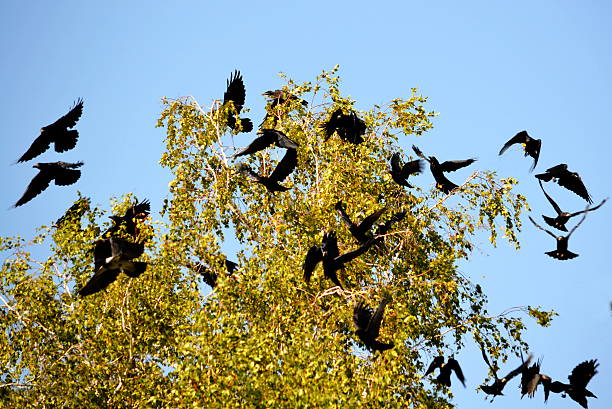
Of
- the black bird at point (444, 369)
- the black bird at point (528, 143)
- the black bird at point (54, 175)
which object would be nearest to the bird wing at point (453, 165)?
the black bird at point (528, 143)

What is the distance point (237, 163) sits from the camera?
24594mm

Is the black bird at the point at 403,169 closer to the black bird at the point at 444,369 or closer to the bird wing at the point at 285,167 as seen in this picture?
the bird wing at the point at 285,167

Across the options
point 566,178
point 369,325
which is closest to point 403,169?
point 566,178

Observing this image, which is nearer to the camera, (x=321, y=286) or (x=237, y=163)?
(x=321, y=286)

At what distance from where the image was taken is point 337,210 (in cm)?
2109

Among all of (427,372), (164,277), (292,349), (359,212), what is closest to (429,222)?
(359,212)

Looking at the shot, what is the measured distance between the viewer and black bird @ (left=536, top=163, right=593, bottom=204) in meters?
22.7

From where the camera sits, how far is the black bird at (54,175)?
23844 mm

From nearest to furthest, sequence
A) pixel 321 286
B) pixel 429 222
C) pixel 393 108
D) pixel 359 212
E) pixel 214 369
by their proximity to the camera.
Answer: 1. pixel 214 369
2. pixel 321 286
3. pixel 359 212
4. pixel 429 222
5. pixel 393 108

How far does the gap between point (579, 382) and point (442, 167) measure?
6416 millimetres

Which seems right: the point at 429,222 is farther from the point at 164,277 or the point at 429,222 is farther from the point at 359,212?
the point at 164,277

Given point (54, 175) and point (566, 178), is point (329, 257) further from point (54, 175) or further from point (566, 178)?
point (54, 175)

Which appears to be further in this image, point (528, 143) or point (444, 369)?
point (528, 143)

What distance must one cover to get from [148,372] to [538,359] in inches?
326
